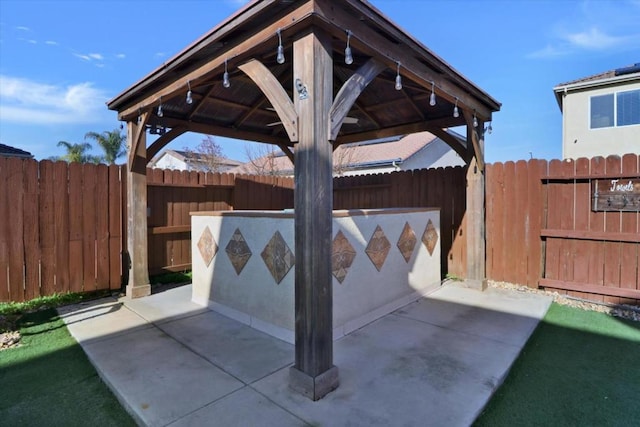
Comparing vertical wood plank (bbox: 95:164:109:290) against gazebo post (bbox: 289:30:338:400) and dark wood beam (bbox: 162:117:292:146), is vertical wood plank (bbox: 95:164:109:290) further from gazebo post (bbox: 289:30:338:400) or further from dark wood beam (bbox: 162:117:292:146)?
gazebo post (bbox: 289:30:338:400)

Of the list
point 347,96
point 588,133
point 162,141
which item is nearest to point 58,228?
point 162,141

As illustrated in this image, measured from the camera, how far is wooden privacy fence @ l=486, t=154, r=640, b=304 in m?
4.32

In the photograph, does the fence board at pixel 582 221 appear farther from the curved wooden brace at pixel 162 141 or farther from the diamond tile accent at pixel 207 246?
the curved wooden brace at pixel 162 141

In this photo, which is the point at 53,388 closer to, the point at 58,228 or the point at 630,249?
the point at 58,228

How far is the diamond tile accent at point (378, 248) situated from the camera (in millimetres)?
3779

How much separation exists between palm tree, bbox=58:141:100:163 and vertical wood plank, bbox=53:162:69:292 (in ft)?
67.8

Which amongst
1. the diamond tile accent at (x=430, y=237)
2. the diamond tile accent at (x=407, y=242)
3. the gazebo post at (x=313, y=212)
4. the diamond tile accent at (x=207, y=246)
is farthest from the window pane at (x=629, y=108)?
the diamond tile accent at (x=207, y=246)

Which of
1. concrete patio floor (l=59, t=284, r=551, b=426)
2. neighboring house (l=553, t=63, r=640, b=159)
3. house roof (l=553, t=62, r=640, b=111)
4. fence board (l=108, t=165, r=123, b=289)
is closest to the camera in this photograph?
concrete patio floor (l=59, t=284, r=551, b=426)

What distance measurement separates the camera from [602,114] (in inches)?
439

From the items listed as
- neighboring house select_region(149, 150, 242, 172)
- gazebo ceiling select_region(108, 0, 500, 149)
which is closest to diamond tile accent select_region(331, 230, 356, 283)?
gazebo ceiling select_region(108, 0, 500, 149)

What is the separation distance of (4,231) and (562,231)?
7.52m

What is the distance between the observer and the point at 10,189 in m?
4.20

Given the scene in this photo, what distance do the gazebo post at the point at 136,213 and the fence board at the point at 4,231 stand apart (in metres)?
1.34

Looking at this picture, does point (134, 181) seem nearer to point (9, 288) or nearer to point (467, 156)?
point (9, 288)
